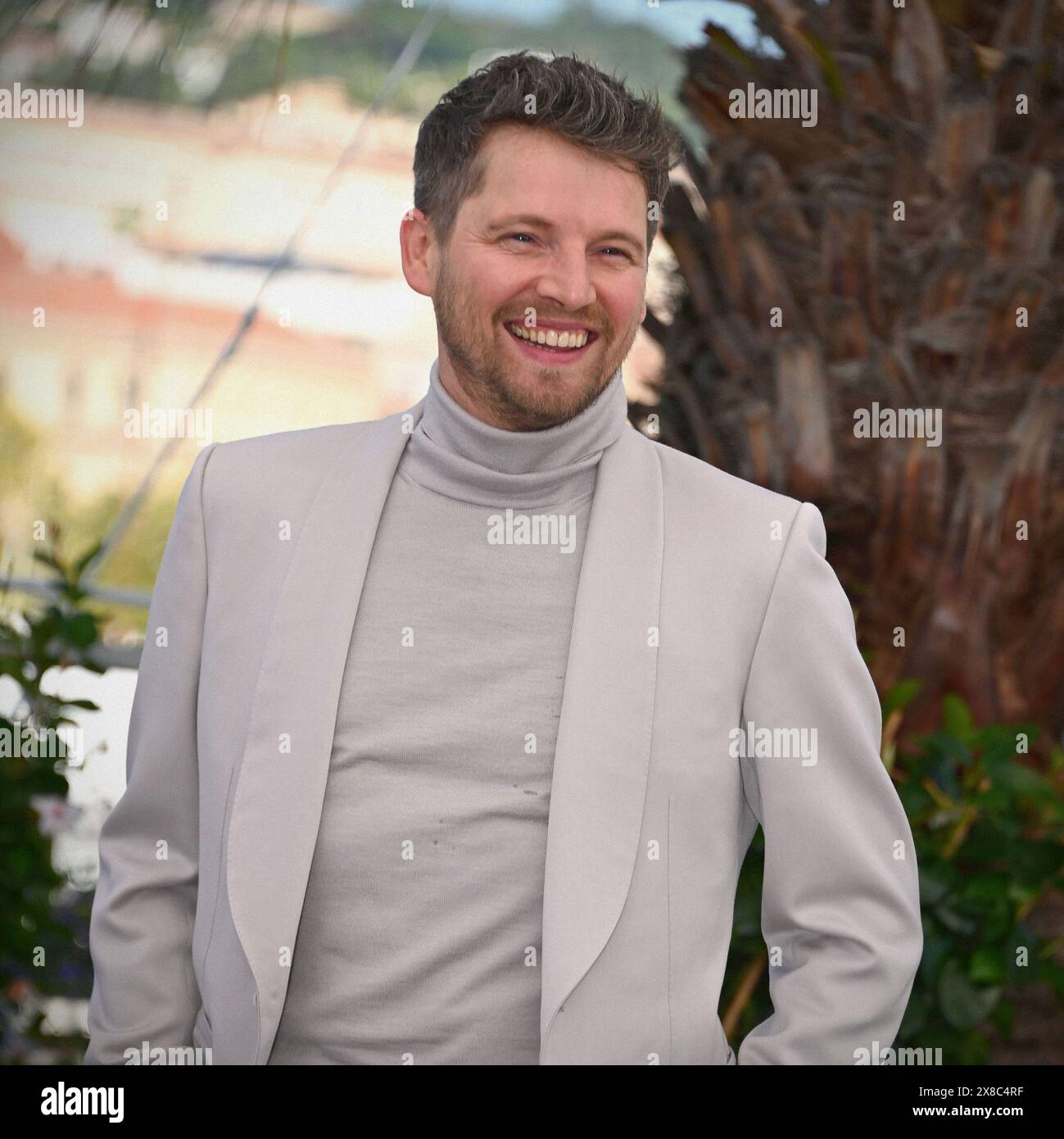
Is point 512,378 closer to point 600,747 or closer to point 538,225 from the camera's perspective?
point 538,225

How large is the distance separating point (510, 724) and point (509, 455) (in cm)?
37

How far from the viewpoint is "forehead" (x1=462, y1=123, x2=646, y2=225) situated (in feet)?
4.98

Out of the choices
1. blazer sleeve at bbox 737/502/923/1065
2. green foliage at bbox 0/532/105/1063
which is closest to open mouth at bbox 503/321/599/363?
blazer sleeve at bbox 737/502/923/1065

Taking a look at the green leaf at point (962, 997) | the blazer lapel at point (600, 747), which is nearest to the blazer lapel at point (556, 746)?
the blazer lapel at point (600, 747)

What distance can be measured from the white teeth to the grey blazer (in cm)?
18

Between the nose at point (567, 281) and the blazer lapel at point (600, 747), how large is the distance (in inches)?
10.5

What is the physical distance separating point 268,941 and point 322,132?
283cm

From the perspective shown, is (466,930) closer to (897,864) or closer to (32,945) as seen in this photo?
(897,864)

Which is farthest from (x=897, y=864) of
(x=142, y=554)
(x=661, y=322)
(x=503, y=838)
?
(x=142, y=554)

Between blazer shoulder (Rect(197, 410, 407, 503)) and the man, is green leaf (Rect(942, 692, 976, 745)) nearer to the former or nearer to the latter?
the man

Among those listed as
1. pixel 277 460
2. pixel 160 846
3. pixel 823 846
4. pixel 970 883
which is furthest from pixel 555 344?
pixel 970 883

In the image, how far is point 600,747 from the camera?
4.75ft

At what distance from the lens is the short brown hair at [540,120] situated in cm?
152

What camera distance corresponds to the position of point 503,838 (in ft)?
4.78
